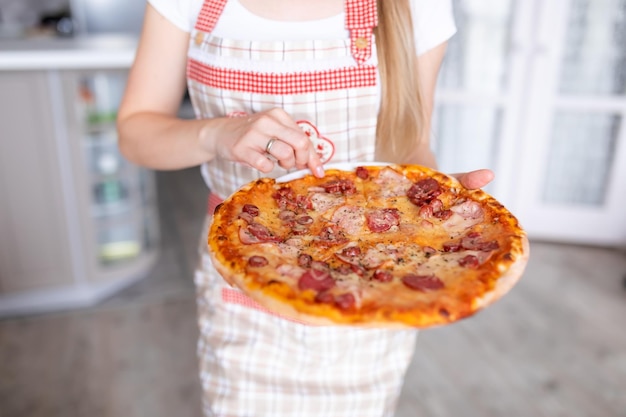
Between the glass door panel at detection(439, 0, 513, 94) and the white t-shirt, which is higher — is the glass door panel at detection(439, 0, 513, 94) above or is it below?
below

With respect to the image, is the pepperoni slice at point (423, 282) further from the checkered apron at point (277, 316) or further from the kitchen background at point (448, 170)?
the kitchen background at point (448, 170)

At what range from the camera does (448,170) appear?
3441 millimetres

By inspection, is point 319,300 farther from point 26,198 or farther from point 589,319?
point 589,319

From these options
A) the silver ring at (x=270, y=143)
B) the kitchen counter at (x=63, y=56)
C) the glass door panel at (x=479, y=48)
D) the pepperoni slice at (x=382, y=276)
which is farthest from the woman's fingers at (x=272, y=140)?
the glass door panel at (x=479, y=48)

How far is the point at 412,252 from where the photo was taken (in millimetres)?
873

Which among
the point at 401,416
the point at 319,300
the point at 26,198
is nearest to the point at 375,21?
the point at 319,300

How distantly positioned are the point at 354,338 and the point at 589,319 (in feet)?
5.96

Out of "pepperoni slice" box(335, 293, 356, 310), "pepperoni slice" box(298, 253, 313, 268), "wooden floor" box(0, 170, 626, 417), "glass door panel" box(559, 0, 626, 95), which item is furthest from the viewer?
"glass door panel" box(559, 0, 626, 95)

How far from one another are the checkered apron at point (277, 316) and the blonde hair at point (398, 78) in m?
0.02

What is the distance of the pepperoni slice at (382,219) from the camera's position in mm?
939

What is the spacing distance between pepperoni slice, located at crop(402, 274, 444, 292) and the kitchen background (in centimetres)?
141

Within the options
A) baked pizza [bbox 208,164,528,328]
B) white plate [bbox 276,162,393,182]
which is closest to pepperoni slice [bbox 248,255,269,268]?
baked pizza [bbox 208,164,528,328]

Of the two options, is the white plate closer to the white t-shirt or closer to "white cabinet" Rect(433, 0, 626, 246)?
the white t-shirt

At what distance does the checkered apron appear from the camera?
1.06m
